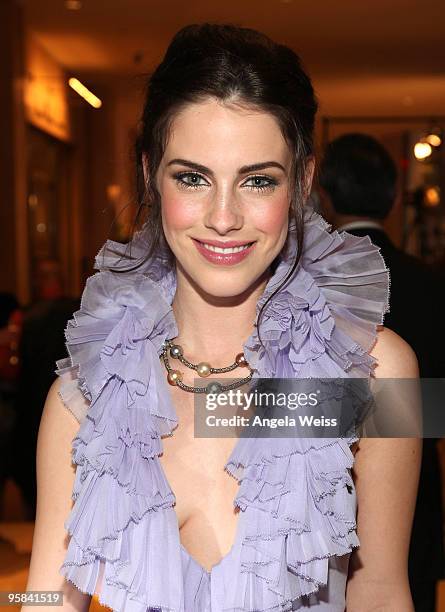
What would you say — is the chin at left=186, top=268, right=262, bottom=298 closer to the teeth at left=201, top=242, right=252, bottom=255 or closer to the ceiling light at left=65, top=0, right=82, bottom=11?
the teeth at left=201, top=242, right=252, bottom=255

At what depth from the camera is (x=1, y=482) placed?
262 centimetres

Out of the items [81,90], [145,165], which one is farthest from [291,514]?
[81,90]

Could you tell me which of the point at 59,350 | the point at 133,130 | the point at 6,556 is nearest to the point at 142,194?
the point at 133,130

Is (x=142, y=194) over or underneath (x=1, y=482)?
over

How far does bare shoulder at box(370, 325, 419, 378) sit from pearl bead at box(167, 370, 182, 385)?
22 cm

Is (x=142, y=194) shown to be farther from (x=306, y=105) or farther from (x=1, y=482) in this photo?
(x=1, y=482)

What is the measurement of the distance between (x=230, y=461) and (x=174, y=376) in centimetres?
13

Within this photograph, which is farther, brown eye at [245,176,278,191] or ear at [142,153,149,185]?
ear at [142,153,149,185]

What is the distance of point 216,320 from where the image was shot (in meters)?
1.08

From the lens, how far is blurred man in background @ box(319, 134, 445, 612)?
172 cm

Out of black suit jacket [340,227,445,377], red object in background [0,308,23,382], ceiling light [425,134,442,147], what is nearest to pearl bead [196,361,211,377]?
black suit jacket [340,227,445,377]

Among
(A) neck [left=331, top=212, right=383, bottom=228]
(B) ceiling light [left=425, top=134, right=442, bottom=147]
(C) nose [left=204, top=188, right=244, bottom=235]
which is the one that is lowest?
(C) nose [left=204, top=188, right=244, bottom=235]

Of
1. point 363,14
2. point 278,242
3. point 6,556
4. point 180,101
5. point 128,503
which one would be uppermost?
point 363,14

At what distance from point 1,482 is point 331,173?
1.33 m
